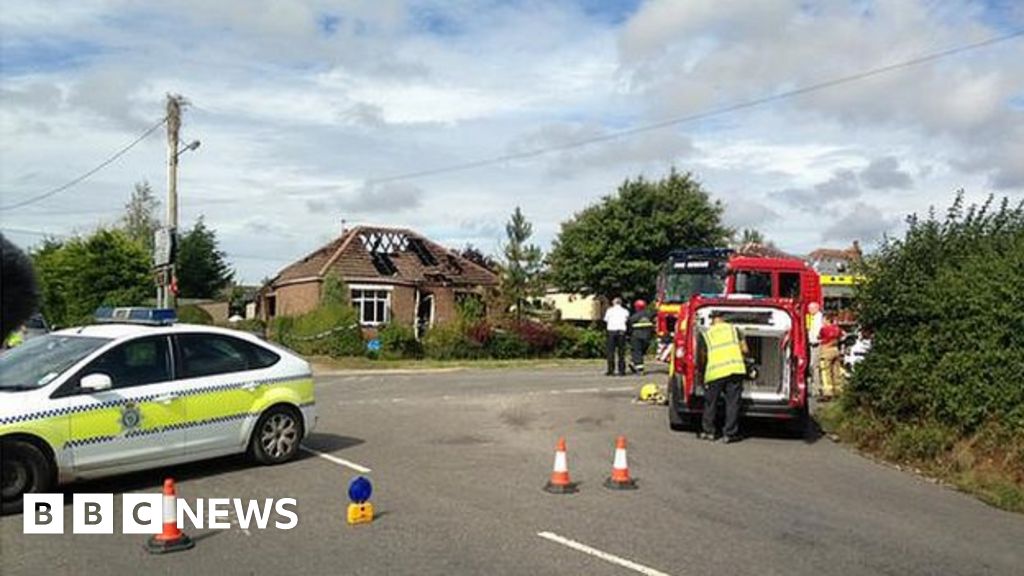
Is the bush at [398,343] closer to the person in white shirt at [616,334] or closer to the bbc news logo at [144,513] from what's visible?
the person in white shirt at [616,334]

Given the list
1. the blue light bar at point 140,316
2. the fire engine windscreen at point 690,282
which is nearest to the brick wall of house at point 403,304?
the fire engine windscreen at point 690,282

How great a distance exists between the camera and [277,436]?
10758 mm

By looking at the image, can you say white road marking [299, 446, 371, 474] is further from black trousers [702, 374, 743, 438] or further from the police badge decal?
black trousers [702, 374, 743, 438]

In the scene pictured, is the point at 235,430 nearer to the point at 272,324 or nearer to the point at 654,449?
the point at 654,449

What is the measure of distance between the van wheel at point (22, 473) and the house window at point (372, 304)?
3421 cm

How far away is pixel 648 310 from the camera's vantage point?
24.3 metres

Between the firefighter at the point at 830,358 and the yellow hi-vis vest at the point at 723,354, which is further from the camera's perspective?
the firefighter at the point at 830,358

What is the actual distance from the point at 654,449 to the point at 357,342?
20409 millimetres

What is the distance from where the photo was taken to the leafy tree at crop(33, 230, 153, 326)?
40.3 m

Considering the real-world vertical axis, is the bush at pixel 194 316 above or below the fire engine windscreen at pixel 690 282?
below

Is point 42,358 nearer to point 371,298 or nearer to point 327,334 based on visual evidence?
point 327,334

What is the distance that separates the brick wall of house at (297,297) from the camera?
145 ft

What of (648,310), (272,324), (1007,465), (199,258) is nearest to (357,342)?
(272,324)

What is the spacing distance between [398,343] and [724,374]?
20.4 meters
